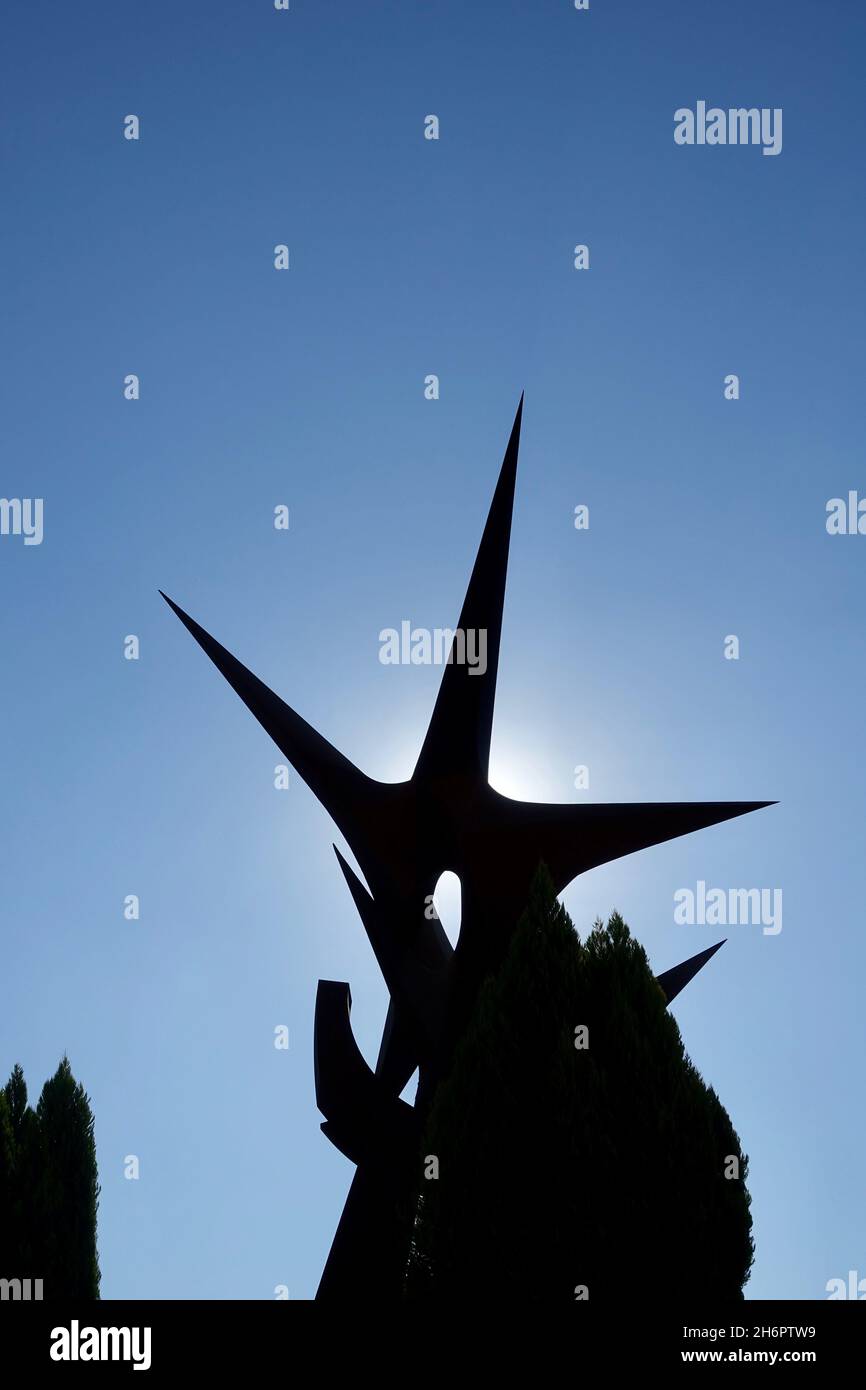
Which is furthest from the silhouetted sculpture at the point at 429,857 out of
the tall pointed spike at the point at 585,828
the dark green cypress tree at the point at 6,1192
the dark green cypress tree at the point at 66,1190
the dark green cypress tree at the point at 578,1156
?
the dark green cypress tree at the point at 6,1192

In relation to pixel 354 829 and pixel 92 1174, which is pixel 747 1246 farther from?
pixel 92 1174

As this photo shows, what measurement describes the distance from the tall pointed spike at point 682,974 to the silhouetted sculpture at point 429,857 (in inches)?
120

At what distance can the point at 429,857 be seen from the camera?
41.7 ft

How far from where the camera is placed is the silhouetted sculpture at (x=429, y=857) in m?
11.9

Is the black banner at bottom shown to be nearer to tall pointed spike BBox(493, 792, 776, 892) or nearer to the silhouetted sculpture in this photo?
the silhouetted sculpture

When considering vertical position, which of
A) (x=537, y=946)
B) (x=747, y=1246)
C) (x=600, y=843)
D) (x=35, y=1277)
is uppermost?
(x=600, y=843)

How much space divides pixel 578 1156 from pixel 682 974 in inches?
275

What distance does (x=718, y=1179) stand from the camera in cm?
841

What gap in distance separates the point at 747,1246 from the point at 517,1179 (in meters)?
1.87

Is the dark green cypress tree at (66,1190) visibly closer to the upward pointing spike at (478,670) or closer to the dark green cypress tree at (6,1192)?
the dark green cypress tree at (6,1192)
